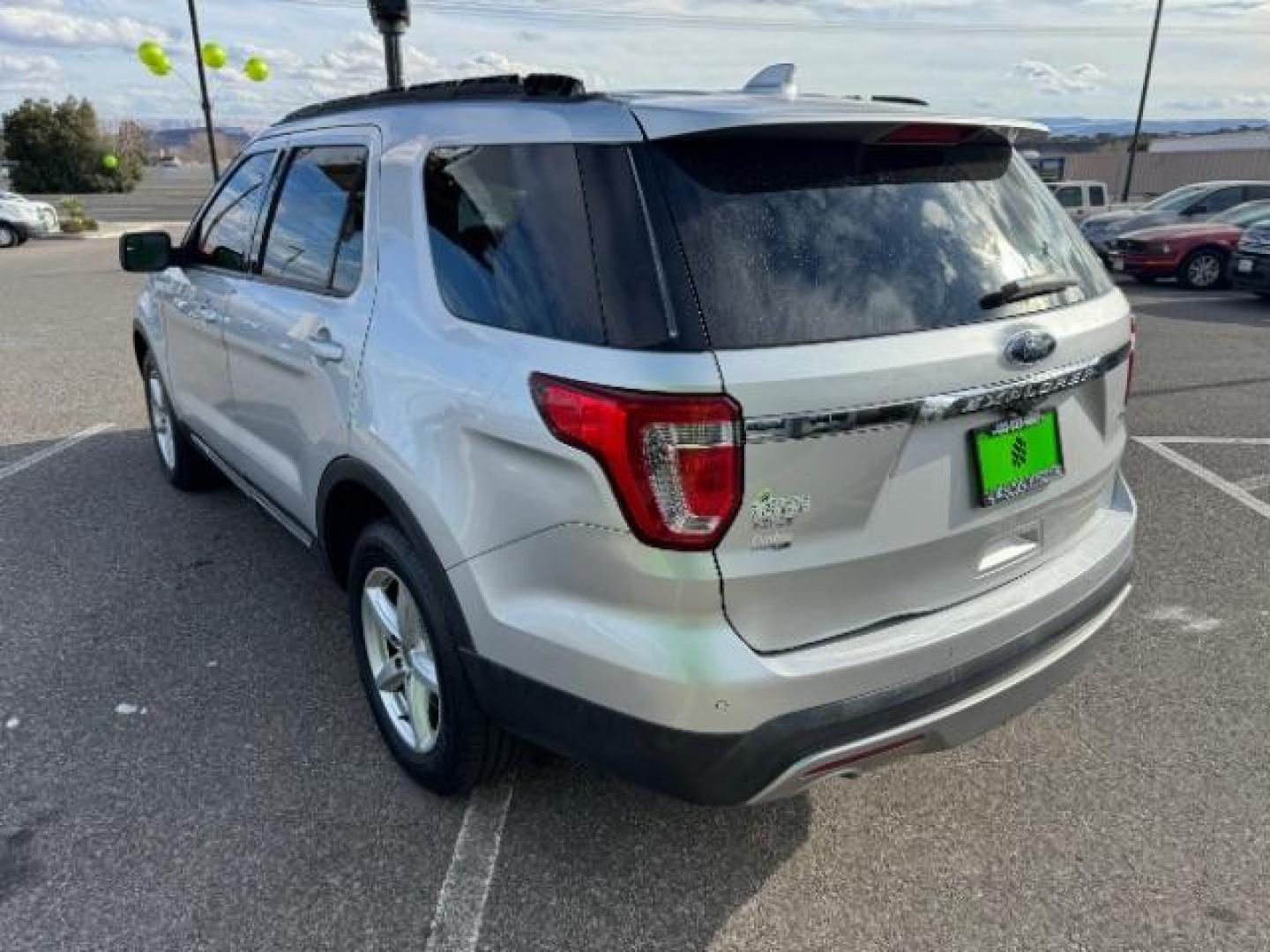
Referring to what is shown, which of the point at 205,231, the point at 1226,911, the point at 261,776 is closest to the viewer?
the point at 1226,911

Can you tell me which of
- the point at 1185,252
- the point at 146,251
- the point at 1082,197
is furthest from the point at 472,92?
the point at 1082,197

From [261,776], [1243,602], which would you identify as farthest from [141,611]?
[1243,602]

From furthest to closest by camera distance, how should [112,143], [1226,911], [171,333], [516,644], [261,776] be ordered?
[112,143], [171,333], [261,776], [1226,911], [516,644]

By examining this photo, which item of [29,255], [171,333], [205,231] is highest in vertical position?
[205,231]

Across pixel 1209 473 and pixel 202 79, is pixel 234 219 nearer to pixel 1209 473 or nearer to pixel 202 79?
pixel 1209 473

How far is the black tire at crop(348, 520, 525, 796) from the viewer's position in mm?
2357

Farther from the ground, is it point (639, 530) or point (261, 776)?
point (639, 530)

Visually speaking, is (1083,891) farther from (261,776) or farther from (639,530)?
(261,776)

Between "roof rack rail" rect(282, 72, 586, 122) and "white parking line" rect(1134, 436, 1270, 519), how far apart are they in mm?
4309

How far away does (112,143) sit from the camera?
4519cm

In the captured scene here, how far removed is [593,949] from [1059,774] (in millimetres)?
1467

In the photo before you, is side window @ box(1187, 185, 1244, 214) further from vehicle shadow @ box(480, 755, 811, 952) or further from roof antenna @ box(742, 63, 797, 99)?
vehicle shadow @ box(480, 755, 811, 952)

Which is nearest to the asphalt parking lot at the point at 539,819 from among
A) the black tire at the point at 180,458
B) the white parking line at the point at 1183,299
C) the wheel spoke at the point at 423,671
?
the wheel spoke at the point at 423,671

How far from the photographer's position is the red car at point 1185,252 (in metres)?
14.4
